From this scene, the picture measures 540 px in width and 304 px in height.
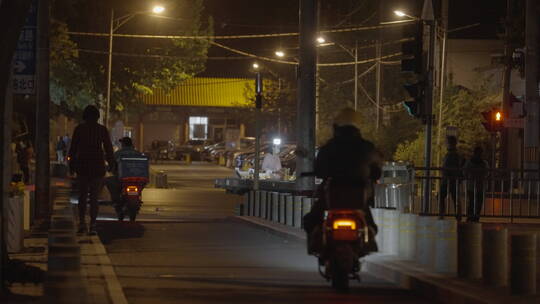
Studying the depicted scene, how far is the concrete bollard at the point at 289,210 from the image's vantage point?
1812 centimetres

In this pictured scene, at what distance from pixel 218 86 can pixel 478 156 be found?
223 ft

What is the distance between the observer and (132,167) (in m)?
18.9

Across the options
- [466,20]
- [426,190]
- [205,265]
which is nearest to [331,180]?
[205,265]

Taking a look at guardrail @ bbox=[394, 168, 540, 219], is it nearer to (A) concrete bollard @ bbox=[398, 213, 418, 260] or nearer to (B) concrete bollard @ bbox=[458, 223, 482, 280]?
(A) concrete bollard @ bbox=[398, 213, 418, 260]

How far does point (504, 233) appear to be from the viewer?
10781 mm

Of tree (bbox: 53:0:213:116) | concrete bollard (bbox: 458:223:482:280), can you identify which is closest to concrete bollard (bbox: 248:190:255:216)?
concrete bollard (bbox: 458:223:482:280)

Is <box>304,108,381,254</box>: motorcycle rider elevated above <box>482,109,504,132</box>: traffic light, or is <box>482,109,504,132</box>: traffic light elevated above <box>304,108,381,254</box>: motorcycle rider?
<box>482,109,504,132</box>: traffic light

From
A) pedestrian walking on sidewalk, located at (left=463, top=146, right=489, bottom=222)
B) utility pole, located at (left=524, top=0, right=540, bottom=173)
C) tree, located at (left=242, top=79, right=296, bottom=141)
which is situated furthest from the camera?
tree, located at (left=242, top=79, right=296, bottom=141)

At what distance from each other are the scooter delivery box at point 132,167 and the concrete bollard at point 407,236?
269 inches

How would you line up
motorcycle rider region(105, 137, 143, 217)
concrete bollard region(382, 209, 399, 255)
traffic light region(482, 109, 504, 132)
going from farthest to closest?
1. traffic light region(482, 109, 504, 132)
2. motorcycle rider region(105, 137, 143, 217)
3. concrete bollard region(382, 209, 399, 255)

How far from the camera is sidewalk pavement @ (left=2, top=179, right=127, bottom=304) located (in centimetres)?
959

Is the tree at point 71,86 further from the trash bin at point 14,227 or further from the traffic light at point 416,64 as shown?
the trash bin at point 14,227

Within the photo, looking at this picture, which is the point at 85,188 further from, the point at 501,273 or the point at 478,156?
the point at 478,156

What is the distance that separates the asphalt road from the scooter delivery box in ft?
3.18
